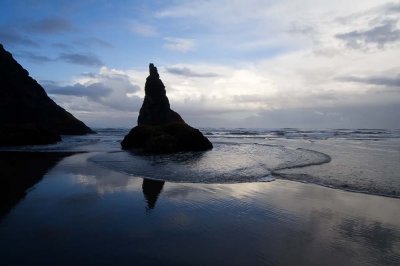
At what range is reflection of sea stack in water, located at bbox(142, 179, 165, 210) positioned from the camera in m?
9.86

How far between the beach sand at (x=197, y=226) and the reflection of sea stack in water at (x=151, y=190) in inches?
1.3

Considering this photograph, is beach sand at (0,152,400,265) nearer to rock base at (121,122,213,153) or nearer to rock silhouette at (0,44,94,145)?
rock base at (121,122,213,153)

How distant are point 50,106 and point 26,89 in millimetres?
6150

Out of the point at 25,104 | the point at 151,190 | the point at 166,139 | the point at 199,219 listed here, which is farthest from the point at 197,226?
the point at 25,104

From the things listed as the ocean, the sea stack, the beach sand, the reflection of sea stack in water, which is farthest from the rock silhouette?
the beach sand

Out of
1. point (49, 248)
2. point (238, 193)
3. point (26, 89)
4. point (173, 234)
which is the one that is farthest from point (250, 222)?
point (26, 89)

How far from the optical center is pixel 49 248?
5.98 metres

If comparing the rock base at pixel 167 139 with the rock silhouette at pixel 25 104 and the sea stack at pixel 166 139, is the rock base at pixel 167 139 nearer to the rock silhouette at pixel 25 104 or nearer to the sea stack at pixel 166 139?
the sea stack at pixel 166 139

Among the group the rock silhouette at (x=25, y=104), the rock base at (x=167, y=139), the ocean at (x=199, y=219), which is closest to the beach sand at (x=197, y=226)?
the ocean at (x=199, y=219)

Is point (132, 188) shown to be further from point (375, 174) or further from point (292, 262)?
point (375, 174)

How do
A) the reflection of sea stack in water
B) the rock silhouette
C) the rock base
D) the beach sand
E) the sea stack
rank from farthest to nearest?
1. the rock silhouette
2. the sea stack
3. the rock base
4. the reflection of sea stack in water
5. the beach sand

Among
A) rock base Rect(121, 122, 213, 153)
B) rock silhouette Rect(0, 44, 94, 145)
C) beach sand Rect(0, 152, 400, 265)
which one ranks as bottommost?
beach sand Rect(0, 152, 400, 265)

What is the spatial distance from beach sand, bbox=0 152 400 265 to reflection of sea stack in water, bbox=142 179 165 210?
1.3 inches

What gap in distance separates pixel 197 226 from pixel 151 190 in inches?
175
